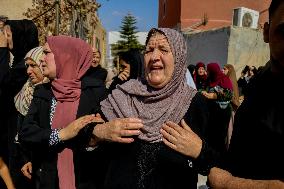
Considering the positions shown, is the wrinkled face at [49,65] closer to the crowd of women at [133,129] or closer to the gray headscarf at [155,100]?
the crowd of women at [133,129]

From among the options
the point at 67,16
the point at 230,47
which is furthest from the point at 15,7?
the point at 230,47

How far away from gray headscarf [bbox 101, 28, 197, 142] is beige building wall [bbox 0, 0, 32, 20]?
11291 mm

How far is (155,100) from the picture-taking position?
6.72 ft

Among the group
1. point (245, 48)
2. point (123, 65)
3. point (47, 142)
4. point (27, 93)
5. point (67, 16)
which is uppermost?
point (67, 16)

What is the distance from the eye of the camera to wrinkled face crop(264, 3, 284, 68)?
3.64 ft

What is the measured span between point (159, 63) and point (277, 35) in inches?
39.1

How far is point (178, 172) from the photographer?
6.39 feet

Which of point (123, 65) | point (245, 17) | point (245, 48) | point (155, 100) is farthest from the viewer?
point (245, 17)

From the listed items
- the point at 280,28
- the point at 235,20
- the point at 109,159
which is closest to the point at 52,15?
the point at 109,159

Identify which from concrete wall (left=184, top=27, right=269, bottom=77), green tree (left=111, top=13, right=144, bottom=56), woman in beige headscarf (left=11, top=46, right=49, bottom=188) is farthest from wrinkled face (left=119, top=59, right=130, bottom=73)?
green tree (left=111, top=13, right=144, bottom=56)

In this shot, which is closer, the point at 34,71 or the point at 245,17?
the point at 34,71

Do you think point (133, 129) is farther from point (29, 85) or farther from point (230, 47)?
point (230, 47)

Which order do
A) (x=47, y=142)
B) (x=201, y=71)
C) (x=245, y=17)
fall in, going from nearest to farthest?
(x=47, y=142) < (x=201, y=71) < (x=245, y=17)

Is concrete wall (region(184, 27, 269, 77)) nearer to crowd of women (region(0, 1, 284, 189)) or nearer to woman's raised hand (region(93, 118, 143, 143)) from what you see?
crowd of women (region(0, 1, 284, 189))
